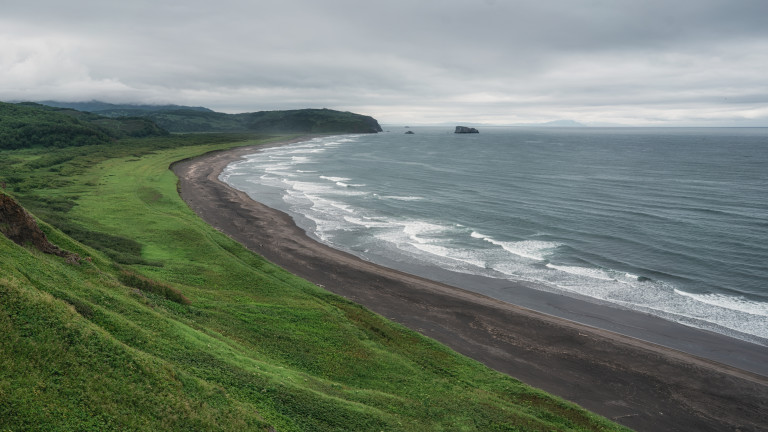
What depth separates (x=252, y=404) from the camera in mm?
17453

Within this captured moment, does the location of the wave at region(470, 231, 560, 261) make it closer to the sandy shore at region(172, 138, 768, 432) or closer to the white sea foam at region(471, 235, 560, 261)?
the white sea foam at region(471, 235, 560, 261)

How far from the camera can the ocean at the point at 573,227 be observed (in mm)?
44031

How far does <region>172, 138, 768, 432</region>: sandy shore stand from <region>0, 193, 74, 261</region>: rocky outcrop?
74.0 feet

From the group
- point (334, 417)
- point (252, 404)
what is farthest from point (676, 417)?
point (252, 404)

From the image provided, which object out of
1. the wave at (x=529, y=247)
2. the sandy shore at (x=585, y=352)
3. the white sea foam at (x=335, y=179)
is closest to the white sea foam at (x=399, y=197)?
the white sea foam at (x=335, y=179)

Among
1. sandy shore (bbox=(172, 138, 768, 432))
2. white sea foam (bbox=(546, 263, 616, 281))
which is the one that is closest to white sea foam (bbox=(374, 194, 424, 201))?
sandy shore (bbox=(172, 138, 768, 432))

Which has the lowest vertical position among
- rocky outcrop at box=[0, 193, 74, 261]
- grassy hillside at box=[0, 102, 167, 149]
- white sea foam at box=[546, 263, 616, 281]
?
white sea foam at box=[546, 263, 616, 281]

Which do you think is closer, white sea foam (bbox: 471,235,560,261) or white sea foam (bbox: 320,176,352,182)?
white sea foam (bbox: 471,235,560,261)

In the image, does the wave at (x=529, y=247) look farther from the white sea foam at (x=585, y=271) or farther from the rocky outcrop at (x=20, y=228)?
the rocky outcrop at (x=20, y=228)

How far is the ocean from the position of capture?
44.0 m

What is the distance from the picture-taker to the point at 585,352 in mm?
33031

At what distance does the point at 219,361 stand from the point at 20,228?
49.3 ft

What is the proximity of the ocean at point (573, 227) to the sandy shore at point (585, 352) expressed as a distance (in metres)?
3.43

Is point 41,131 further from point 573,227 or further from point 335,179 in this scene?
point 573,227
